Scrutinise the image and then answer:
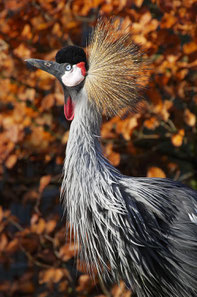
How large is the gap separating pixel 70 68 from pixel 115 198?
1.55ft

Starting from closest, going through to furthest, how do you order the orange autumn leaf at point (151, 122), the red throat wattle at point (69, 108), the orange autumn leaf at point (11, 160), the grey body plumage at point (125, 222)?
1. the grey body plumage at point (125, 222)
2. the red throat wattle at point (69, 108)
3. the orange autumn leaf at point (151, 122)
4. the orange autumn leaf at point (11, 160)

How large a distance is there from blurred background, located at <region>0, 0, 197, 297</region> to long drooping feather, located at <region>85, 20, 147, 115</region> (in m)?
0.51

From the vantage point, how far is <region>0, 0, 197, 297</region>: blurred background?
8.08 ft

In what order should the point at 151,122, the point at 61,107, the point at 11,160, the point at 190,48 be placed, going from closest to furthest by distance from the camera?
1. the point at 190,48
2. the point at 151,122
3. the point at 11,160
4. the point at 61,107

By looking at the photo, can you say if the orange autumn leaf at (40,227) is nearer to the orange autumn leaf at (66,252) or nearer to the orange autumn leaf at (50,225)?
the orange autumn leaf at (50,225)

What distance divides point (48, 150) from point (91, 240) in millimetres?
1101

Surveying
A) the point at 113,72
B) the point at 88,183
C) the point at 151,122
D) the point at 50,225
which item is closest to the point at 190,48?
the point at 151,122

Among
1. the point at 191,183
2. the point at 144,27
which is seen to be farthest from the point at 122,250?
the point at 191,183

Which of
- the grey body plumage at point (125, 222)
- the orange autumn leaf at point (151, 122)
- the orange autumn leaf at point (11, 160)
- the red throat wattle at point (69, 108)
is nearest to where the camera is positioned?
the grey body plumage at point (125, 222)

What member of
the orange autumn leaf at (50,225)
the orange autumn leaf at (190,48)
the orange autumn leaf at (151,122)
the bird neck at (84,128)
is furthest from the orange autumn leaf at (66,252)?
the orange autumn leaf at (190,48)

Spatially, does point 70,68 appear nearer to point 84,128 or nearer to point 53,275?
point 84,128

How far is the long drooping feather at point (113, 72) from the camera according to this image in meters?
1.80

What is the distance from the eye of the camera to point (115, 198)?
1.72 metres

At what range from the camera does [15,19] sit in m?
2.73
